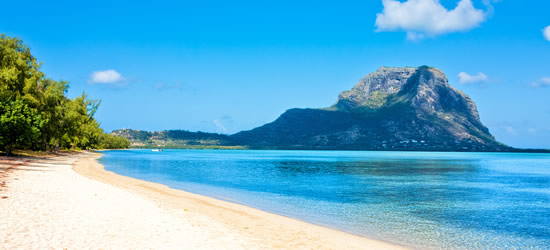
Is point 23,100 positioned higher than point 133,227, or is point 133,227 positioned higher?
point 23,100

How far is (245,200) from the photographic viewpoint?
125ft

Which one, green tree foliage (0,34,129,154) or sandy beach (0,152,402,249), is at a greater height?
green tree foliage (0,34,129,154)

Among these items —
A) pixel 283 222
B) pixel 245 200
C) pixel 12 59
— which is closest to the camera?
pixel 283 222

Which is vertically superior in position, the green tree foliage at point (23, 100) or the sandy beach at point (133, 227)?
the green tree foliage at point (23, 100)

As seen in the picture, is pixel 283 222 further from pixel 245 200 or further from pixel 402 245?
pixel 245 200

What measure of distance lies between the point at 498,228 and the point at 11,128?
63.9m

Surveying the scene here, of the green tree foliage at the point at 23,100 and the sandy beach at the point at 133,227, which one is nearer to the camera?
the sandy beach at the point at 133,227

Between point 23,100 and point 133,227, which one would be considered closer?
point 133,227

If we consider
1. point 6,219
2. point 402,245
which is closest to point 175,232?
point 6,219

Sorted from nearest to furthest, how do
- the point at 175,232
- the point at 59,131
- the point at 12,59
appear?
1. the point at 175,232
2. the point at 12,59
3. the point at 59,131

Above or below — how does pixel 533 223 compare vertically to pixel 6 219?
below

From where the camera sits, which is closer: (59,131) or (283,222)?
(283,222)

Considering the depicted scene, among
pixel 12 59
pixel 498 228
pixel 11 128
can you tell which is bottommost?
pixel 498 228

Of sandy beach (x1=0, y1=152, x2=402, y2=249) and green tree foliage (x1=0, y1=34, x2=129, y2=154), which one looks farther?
green tree foliage (x1=0, y1=34, x2=129, y2=154)
